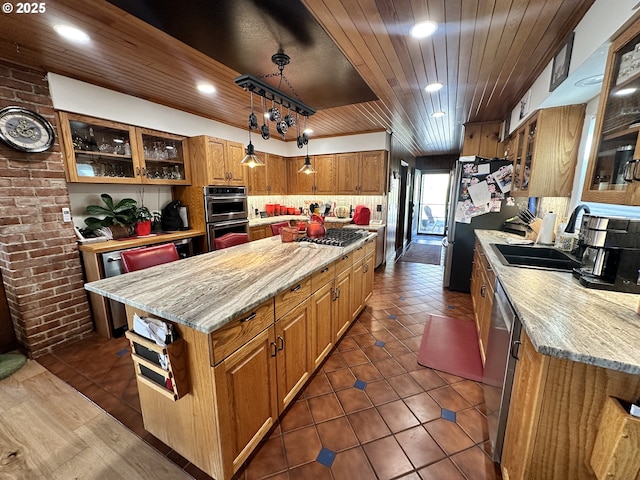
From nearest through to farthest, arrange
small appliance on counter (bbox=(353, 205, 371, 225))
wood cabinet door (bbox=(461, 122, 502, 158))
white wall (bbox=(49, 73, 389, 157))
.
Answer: white wall (bbox=(49, 73, 389, 157))
wood cabinet door (bbox=(461, 122, 502, 158))
small appliance on counter (bbox=(353, 205, 371, 225))

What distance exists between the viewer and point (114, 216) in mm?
2879

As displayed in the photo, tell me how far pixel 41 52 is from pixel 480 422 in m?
4.17

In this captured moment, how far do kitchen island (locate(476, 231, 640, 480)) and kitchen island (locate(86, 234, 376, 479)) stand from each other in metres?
→ 1.12

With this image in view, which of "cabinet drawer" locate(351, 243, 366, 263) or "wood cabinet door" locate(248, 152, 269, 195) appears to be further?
"wood cabinet door" locate(248, 152, 269, 195)

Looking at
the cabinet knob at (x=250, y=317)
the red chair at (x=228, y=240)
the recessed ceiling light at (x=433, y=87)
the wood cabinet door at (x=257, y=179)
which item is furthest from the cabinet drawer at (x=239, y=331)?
the wood cabinet door at (x=257, y=179)

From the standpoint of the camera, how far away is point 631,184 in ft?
3.51

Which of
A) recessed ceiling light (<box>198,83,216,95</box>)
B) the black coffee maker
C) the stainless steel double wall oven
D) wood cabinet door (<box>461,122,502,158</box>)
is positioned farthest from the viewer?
wood cabinet door (<box>461,122,502,158</box>)

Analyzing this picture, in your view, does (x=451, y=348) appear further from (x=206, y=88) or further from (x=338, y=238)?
(x=206, y=88)

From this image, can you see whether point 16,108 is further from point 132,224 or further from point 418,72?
point 418,72

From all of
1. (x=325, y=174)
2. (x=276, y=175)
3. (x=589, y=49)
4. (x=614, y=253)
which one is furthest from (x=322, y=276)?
(x=276, y=175)

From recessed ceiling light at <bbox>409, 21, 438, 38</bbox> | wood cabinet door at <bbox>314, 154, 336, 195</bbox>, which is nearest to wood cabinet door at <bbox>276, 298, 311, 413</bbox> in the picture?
recessed ceiling light at <bbox>409, 21, 438, 38</bbox>

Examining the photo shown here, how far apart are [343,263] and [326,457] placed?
1.33 metres

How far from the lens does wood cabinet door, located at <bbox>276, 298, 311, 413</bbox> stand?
1.51 metres

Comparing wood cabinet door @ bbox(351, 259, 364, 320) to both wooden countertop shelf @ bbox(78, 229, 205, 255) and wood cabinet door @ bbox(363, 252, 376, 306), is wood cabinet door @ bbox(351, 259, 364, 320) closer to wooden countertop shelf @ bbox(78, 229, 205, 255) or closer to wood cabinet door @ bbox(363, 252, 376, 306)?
wood cabinet door @ bbox(363, 252, 376, 306)
